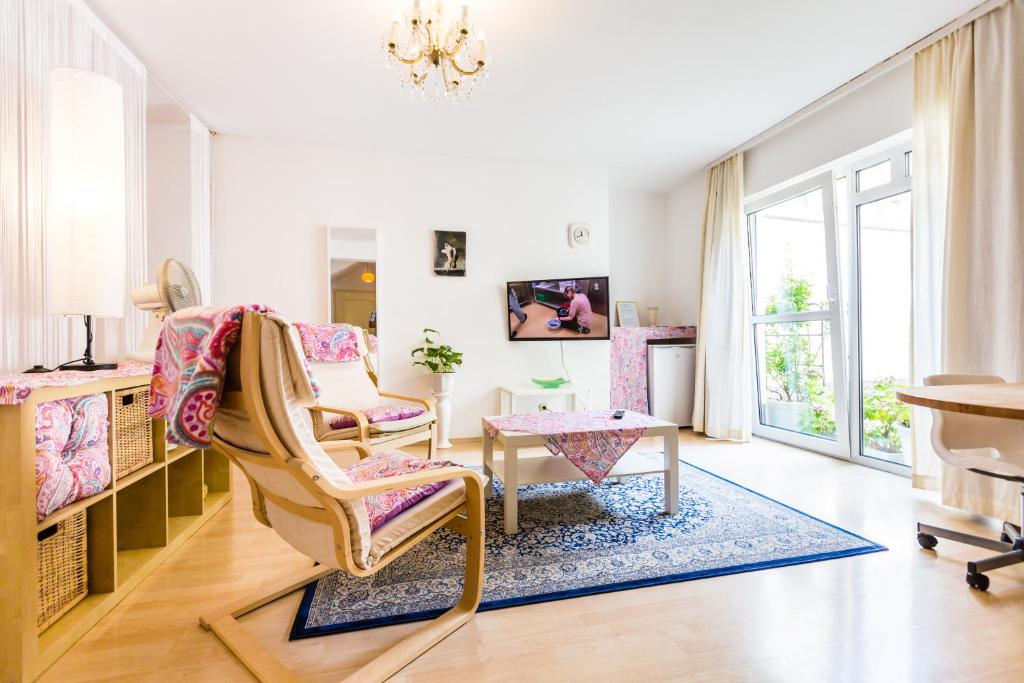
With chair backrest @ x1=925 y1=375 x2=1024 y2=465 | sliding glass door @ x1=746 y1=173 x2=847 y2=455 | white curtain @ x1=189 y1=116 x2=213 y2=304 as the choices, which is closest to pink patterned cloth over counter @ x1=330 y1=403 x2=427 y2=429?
white curtain @ x1=189 y1=116 x2=213 y2=304

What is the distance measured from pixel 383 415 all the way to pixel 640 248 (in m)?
3.61

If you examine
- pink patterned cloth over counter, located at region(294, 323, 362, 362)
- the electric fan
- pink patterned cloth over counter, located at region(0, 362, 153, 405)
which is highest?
the electric fan

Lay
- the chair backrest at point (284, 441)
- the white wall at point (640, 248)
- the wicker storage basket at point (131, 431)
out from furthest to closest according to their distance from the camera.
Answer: the white wall at point (640, 248) → the wicker storage basket at point (131, 431) → the chair backrest at point (284, 441)

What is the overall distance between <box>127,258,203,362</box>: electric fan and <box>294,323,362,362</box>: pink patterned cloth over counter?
828mm

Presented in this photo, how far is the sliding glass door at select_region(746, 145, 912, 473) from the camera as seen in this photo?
3117 millimetres

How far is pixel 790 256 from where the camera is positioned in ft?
12.8

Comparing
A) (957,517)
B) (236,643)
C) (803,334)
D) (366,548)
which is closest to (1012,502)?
(957,517)

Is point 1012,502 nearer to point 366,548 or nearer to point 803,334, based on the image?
point 803,334

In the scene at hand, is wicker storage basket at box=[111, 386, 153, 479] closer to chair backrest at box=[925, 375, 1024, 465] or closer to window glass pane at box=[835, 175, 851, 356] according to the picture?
chair backrest at box=[925, 375, 1024, 465]

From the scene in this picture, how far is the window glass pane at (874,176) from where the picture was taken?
3133mm

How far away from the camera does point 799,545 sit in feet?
6.56

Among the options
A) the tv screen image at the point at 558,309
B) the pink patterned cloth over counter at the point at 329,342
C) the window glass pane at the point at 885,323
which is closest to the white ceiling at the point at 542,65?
the window glass pane at the point at 885,323

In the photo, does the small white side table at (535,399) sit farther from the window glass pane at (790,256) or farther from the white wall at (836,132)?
the white wall at (836,132)

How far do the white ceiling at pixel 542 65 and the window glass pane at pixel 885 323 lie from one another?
3.29 ft
